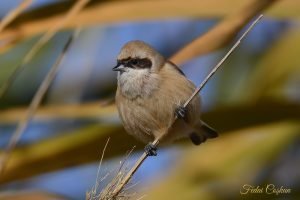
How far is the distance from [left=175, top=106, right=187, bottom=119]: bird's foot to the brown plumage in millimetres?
24

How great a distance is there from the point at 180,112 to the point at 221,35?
1.67ft

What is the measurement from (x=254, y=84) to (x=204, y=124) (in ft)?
0.91

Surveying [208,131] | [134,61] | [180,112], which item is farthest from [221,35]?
[208,131]

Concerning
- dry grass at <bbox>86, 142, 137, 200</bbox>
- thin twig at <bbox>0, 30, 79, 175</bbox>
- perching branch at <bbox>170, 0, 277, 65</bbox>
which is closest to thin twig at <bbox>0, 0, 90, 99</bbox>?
thin twig at <bbox>0, 30, 79, 175</bbox>

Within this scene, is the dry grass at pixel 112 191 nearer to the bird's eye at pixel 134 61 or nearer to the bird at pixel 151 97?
the bird at pixel 151 97

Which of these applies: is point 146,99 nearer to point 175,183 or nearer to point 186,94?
point 186,94

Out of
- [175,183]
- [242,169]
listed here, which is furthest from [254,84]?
[175,183]

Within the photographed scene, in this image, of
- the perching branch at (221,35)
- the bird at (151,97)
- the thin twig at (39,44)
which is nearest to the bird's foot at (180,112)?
the bird at (151,97)

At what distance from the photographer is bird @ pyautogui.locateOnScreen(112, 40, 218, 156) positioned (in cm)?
276

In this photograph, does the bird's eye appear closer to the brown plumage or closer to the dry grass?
the brown plumage

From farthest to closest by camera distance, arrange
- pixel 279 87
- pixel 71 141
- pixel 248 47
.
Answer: pixel 248 47 < pixel 279 87 < pixel 71 141

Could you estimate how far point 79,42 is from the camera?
3.55 meters

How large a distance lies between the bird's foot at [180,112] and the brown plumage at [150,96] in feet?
0.08

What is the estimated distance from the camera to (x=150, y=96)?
2.79 m
